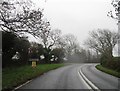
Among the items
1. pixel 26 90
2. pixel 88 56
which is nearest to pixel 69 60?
pixel 88 56

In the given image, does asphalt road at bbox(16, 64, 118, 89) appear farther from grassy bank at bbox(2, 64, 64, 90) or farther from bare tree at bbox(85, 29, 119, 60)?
bare tree at bbox(85, 29, 119, 60)

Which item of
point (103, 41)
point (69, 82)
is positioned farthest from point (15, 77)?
point (103, 41)

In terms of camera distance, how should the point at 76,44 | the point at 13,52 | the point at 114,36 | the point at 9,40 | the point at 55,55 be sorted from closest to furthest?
the point at 9,40
the point at 13,52
the point at 55,55
the point at 114,36
the point at 76,44

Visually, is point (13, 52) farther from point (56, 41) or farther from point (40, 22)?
point (56, 41)

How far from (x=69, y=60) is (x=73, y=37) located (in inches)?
676

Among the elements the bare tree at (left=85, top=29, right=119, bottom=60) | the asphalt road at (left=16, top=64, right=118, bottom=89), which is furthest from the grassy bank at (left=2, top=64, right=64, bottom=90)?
the bare tree at (left=85, top=29, right=119, bottom=60)

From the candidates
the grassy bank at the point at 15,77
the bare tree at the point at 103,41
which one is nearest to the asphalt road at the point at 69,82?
the grassy bank at the point at 15,77

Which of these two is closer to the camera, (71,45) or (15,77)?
(15,77)

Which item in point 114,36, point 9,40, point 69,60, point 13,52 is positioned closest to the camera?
point 9,40

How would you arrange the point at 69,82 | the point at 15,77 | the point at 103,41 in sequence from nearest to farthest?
the point at 69,82, the point at 15,77, the point at 103,41

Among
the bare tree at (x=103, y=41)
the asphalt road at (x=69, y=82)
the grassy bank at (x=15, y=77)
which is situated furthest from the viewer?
the bare tree at (x=103, y=41)

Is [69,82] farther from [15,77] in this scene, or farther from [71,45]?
[71,45]

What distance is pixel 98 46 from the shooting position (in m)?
106

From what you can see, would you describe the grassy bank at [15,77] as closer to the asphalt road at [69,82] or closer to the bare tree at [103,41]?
the asphalt road at [69,82]
